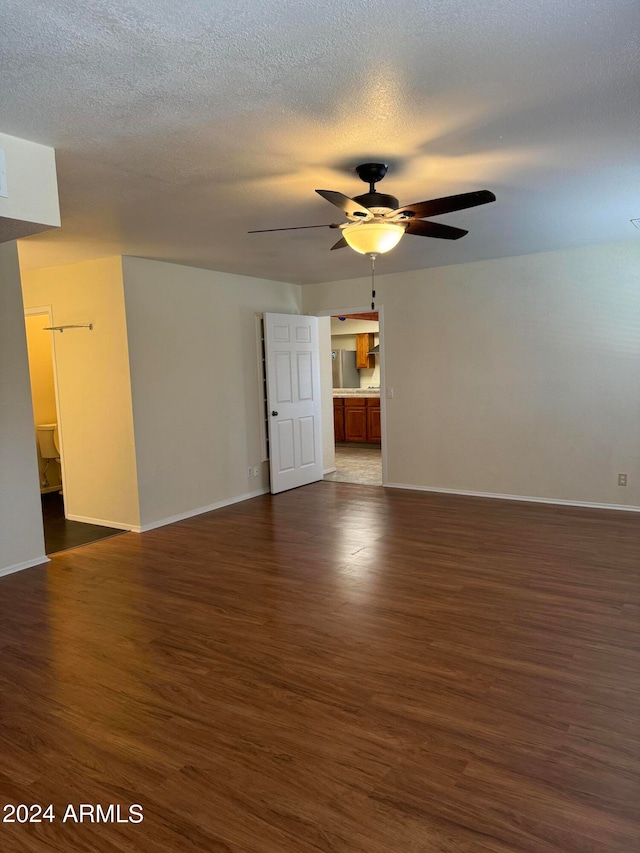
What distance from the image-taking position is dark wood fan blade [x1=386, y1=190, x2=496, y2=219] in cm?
265

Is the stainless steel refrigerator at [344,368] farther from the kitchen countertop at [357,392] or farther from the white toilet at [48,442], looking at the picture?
the white toilet at [48,442]

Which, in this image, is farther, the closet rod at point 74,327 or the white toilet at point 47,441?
the white toilet at point 47,441

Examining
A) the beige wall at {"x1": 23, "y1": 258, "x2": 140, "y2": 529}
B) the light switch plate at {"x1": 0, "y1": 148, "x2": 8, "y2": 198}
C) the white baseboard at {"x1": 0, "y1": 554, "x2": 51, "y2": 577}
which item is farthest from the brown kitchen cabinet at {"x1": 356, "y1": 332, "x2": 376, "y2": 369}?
the light switch plate at {"x1": 0, "y1": 148, "x2": 8, "y2": 198}

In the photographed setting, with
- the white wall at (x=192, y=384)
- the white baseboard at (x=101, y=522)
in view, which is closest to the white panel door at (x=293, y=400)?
the white wall at (x=192, y=384)

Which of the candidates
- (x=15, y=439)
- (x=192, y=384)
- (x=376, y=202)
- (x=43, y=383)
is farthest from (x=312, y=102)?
(x=43, y=383)

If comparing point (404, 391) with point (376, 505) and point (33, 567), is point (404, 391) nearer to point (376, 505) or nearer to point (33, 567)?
point (376, 505)

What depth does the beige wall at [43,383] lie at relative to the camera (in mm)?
7004

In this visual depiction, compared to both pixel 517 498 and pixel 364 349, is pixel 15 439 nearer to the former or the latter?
pixel 517 498

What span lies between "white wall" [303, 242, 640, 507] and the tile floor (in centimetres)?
64

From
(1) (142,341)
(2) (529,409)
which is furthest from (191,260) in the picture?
(2) (529,409)

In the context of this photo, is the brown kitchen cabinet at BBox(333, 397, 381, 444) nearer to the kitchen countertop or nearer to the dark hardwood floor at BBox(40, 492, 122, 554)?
the kitchen countertop

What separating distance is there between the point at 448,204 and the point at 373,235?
1.57 ft

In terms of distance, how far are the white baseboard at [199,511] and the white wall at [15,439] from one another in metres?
1.02

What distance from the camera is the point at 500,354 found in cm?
592
